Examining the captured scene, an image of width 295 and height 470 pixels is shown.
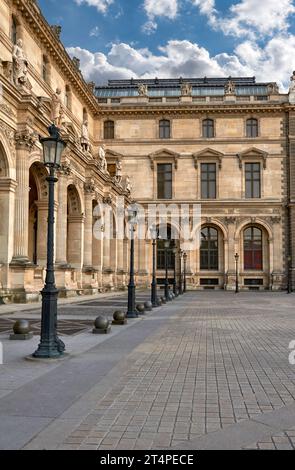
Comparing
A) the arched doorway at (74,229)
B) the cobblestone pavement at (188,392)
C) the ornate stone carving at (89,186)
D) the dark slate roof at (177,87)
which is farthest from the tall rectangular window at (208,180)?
the cobblestone pavement at (188,392)

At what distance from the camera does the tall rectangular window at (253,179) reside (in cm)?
5369

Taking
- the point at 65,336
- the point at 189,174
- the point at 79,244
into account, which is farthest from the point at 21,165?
the point at 189,174

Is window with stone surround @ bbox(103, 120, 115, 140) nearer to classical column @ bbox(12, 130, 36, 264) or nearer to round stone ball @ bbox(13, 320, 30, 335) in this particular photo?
classical column @ bbox(12, 130, 36, 264)

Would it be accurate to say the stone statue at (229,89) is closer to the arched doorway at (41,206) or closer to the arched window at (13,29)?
the arched window at (13,29)

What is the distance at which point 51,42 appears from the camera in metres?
37.6

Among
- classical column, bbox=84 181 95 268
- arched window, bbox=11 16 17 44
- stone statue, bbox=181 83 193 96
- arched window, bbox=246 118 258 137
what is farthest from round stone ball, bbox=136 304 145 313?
stone statue, bbox=181 83 193 96

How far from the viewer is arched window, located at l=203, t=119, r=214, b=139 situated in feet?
178

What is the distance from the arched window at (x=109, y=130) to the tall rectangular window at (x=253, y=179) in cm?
1442

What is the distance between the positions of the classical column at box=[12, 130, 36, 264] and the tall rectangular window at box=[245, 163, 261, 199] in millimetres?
32149

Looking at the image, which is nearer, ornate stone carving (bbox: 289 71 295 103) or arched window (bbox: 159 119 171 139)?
ornate stone carving (bbox: 289 71 295 103)

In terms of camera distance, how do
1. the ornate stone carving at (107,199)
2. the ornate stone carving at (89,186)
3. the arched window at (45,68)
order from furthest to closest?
the ornate stone carving at (107,199) < the arched window at (45,68) < the ornate stone carving at (89,186)

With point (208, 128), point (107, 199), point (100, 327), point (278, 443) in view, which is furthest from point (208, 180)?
point (278, 443)
